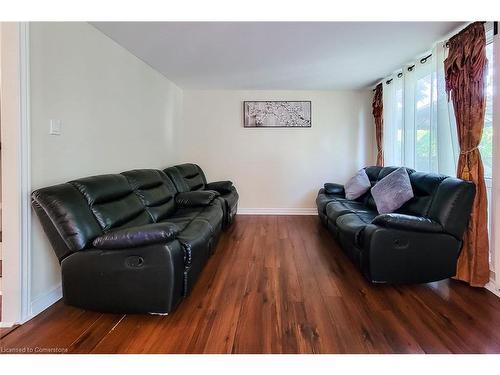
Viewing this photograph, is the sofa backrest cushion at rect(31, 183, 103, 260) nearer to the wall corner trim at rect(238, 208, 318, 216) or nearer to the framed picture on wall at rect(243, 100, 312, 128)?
the wall corner trim at rect(238, 208, 318, 216)

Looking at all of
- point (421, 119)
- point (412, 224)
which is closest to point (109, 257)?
point (412, 224)

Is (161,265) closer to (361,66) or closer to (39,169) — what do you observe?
(39,169)

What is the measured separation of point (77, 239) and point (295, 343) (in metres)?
1.53

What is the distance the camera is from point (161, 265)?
1.74m

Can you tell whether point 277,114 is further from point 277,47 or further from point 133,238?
point 133,238

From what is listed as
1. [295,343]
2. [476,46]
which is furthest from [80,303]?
[476,46]

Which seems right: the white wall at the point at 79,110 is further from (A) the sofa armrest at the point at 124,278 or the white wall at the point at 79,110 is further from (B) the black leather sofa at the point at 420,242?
(B) the black leather sofa at the point at 420,242

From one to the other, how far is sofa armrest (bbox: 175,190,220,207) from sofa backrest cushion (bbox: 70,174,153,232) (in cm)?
73

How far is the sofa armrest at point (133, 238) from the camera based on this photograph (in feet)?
5.66

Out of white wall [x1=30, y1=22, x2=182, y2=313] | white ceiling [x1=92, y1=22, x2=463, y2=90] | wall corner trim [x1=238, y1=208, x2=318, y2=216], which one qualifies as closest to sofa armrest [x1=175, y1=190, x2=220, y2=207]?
white wall [x1=30, y1=22, x2=182, y2=313]

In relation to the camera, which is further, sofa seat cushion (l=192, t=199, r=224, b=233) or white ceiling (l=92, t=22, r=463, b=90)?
sofa seat cushion (l=192, t=199, r=224, b=233)

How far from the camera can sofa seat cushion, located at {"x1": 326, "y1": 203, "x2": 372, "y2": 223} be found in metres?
3.13

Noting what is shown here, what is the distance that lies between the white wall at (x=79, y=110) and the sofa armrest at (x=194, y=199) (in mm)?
674
